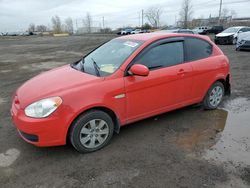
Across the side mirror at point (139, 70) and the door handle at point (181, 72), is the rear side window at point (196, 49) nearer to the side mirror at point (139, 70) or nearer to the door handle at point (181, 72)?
the door handle at point (181, 72)

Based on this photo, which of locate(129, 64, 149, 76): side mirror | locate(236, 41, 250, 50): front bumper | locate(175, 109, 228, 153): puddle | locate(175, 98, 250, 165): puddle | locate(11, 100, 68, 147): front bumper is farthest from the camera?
locate(236, 41, 250, 50): front bumper

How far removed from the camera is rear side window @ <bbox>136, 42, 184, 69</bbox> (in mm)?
4379

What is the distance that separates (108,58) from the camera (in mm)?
4543

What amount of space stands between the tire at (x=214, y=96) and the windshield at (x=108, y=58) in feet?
6.37

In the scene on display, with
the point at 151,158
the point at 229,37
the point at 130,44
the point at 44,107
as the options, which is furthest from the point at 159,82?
the point at 229,37

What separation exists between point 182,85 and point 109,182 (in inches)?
90.6

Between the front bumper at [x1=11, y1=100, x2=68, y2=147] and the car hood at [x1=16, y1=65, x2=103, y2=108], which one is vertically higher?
the car hood at [x1=16, y1=65, x2=103, y2=108]

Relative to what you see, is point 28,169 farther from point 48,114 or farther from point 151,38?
point 151,38

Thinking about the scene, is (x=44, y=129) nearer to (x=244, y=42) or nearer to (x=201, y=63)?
(x=201, y=63)

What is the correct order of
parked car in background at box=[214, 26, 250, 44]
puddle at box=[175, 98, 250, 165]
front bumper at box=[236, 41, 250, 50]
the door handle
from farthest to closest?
parked car in background at box=[214, 26, 250, 44]
front bumper at box=[236, 41, 250, 50]
the door handle
puddle at box=[175, 98, 250, 165]

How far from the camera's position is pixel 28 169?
3.54 m

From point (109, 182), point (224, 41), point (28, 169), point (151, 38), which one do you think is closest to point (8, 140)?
→ point (28, 169)

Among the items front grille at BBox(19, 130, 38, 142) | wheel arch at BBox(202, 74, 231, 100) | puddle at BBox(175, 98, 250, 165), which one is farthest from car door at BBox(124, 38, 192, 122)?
front grille at BBox(19, 130, 38, 142)

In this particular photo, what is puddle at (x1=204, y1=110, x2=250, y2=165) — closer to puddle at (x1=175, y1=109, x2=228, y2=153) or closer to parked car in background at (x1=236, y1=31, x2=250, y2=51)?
puddle at (x1=175, y1=109, x2=228, y2=153)
